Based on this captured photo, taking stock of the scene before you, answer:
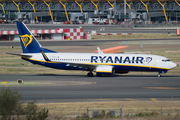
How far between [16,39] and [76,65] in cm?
6516

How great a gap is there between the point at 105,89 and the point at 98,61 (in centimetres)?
942

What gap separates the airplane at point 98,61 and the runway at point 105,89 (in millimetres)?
1554

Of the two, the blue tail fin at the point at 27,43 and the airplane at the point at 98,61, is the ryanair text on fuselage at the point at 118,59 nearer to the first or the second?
the airplane at the point at 98,61

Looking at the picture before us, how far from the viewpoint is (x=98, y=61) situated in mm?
42719

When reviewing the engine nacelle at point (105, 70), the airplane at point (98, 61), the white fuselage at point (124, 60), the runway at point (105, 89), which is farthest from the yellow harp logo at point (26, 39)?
the engine nacelle at point (105, 70)

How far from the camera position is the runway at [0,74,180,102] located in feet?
97.4

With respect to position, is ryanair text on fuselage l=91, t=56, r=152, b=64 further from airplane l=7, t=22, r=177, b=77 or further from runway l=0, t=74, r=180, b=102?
runway l=0, t=74, r=180, b=102

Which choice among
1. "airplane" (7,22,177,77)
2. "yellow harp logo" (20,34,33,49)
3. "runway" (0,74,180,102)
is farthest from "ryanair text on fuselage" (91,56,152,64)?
"yellow harp logo" (20,34,33,49)

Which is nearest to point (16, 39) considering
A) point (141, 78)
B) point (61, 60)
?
point (61, 60)

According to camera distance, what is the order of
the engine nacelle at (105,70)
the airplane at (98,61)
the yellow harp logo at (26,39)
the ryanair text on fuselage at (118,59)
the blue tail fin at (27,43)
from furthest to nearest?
the yellow harp logo at (26,39)
the blue tail fin at (27,43)
the ryanair text on fuselage at (118,59)
the airplane at (98,61)
the engine nacelle at (105,70)

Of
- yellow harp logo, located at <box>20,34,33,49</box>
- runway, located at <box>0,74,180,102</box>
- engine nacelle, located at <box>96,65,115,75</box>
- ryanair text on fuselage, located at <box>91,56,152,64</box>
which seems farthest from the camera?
yellow harp logo, located at <box>20,34,33,49</box>

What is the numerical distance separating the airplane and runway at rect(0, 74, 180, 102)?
1.55 m

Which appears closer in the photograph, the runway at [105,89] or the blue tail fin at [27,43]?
the runway at [105,89]

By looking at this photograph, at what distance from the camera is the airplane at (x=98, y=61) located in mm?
41438
